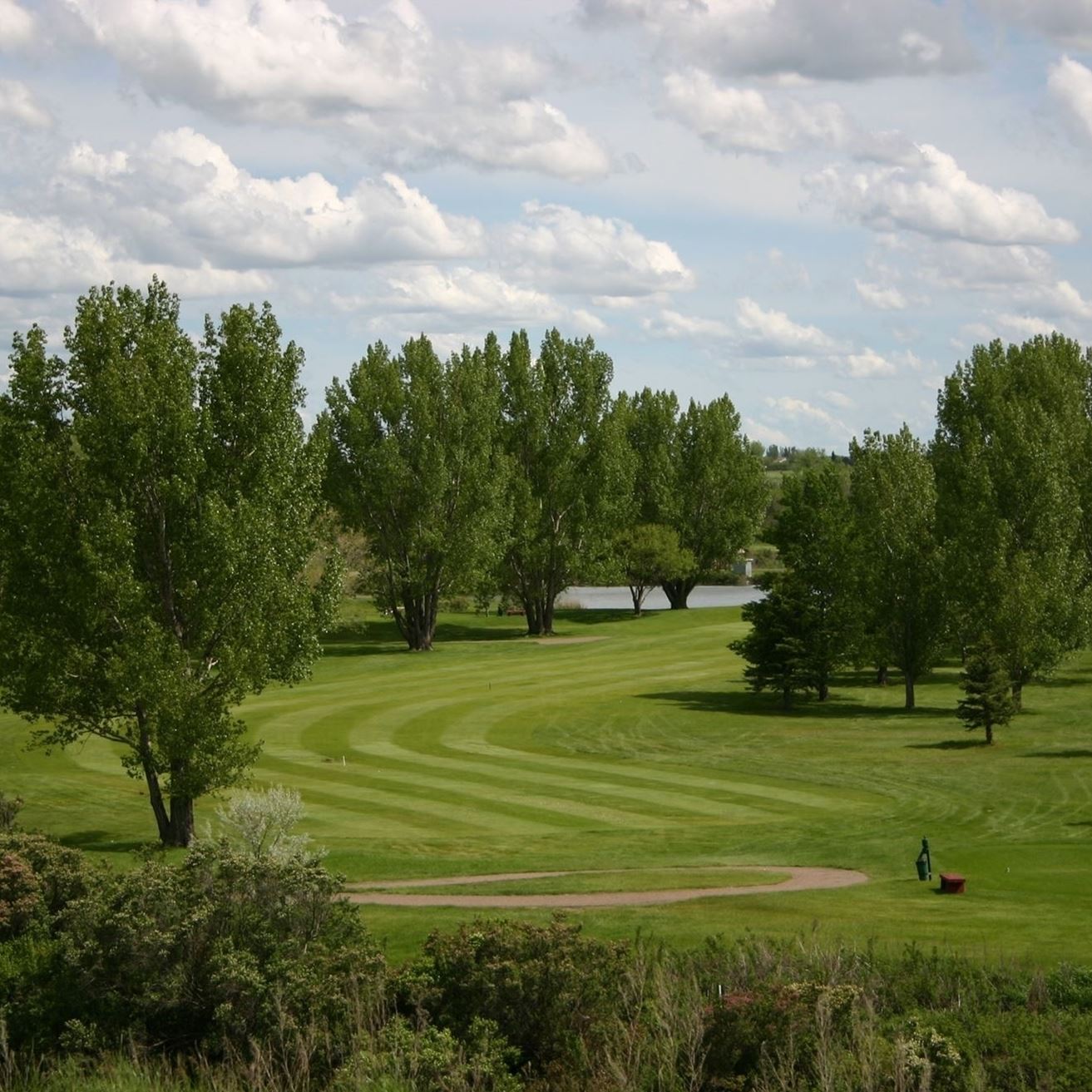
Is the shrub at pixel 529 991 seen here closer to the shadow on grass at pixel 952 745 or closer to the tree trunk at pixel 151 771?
the tree trunk at pixel 151 771

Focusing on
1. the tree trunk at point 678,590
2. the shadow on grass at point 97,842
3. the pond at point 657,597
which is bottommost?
the shadow on grass at point 97,842

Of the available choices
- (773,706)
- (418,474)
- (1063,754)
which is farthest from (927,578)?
(418,474)

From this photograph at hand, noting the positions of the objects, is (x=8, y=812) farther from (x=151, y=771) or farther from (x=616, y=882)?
(x=616, y=882)

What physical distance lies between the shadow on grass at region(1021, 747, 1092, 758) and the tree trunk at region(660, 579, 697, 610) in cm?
5701

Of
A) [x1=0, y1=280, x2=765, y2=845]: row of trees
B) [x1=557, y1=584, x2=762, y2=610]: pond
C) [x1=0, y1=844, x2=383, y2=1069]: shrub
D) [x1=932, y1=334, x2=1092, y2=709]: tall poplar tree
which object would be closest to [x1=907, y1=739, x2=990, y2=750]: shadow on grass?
[x1=932, y1=334, x2=1092, y2=709]: tall poplar tree

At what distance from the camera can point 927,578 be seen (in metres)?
59.5

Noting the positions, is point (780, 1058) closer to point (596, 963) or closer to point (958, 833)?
point (596, 963)

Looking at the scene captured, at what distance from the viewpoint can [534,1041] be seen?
18.7m

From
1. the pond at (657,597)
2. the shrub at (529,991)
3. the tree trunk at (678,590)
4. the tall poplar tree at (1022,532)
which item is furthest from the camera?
the pond at (657,597)

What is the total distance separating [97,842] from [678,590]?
7430 centimetres

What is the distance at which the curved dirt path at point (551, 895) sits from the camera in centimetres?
2558

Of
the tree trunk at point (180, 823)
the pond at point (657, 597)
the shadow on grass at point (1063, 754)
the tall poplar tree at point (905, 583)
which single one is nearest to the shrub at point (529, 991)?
the tree trunk at point (180, 823)

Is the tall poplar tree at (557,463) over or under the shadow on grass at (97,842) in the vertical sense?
over

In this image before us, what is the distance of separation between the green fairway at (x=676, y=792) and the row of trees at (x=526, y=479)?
36.9ft
